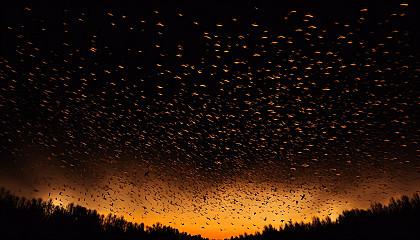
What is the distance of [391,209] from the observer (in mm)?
37281

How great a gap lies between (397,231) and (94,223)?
2097 inches

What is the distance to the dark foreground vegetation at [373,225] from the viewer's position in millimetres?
28225

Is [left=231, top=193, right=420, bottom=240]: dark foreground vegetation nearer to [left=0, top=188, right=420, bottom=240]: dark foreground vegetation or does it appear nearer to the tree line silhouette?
[left=0, top=188, right=420, bottom=240]: dark foreground vegetation

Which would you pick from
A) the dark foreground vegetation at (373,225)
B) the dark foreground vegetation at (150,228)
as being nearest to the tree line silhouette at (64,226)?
the dark foreground vegetation at (150,228)

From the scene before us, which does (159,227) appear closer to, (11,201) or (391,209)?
(11,201)

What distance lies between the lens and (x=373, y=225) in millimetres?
34719

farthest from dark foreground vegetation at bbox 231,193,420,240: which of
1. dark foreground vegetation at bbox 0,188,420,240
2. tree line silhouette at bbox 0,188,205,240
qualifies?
tree line silhouette at bbox 0,188,205,240

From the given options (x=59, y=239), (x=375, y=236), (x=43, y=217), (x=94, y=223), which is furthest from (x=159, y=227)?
(x=375, y=236)

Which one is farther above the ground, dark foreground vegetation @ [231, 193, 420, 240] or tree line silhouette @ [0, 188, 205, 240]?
dark foreground vegetation @ [231, 193, 420, 240]

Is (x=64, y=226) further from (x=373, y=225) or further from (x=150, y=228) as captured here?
(x=373, y=225)

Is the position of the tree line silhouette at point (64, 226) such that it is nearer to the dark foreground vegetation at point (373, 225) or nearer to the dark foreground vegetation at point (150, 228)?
the dark foreground vegetation at point (150, 228)

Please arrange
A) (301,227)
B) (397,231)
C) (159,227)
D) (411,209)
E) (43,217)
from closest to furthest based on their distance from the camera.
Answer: (397,231) < (411,209) < (43,217) < (301,227) < (159,227)

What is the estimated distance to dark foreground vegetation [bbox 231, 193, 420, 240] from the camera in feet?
92.6

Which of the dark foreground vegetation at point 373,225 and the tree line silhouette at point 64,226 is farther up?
the dark foreground vegetation at point 373,225
